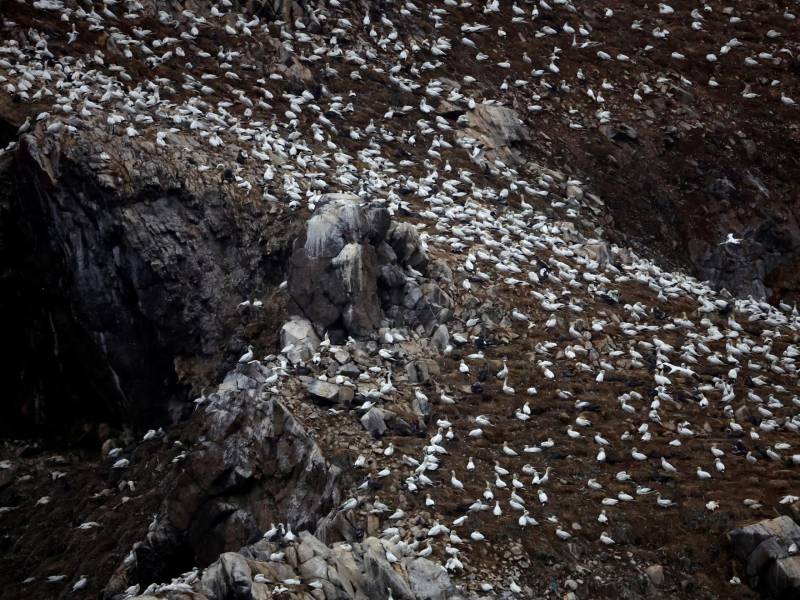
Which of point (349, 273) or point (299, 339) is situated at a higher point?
point (349, 273)

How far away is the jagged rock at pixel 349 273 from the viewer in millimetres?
23984

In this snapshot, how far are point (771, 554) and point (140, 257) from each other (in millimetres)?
16235

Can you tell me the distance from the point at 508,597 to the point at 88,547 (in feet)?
33.6

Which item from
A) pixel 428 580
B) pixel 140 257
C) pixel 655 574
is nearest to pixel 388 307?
pixel 140 257

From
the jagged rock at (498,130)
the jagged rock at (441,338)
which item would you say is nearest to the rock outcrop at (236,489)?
the jagged rock at (441,338)

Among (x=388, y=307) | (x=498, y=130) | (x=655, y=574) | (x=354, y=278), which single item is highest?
(x=354, y=278)

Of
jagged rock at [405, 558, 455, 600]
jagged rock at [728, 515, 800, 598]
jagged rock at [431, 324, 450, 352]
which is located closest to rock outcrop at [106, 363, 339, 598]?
jagged rock at [405, 558, 455, 600]

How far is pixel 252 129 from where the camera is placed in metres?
29.4

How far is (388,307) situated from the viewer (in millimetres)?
24734

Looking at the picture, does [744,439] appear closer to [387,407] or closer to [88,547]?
[387,407]

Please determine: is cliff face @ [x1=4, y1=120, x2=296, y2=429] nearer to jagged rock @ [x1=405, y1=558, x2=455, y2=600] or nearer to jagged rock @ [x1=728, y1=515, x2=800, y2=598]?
jagged rock @ [x1=405, y1=558, x2=455, y2=600]

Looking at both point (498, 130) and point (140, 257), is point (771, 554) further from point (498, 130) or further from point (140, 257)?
point (498, 130)

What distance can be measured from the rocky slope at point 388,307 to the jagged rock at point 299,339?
91 millimetres

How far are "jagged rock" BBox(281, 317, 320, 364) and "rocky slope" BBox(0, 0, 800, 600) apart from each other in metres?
0.09
